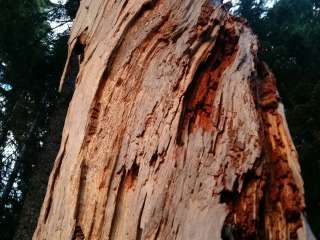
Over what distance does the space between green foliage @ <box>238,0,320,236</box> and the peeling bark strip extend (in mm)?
5344

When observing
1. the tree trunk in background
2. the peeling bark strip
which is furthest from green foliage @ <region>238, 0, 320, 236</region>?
the peeling bark strip

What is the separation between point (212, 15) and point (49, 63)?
8193mm

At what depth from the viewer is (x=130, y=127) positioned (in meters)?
1.97

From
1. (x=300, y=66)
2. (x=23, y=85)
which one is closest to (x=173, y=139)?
(x=300, y=66)

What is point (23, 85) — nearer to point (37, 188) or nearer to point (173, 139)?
point (37, 188)

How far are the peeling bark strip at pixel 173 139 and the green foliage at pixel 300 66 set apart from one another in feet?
17.5

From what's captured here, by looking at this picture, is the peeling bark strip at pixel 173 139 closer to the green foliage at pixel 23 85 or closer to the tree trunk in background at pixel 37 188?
the tree trunk in background at pixel 37 188

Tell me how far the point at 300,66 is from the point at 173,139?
8.25 meters

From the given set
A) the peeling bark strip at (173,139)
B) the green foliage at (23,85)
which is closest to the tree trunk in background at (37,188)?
the green foliage at (23,85)

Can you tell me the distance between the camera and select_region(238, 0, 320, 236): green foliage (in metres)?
7.34

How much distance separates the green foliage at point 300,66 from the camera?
289 inches

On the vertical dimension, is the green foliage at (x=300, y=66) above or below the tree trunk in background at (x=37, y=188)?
above

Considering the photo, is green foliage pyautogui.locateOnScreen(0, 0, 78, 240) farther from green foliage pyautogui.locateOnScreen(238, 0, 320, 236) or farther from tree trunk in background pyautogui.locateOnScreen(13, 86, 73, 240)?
green foliage pyautogui.locateOnScreen(238, 0, 320, 236)

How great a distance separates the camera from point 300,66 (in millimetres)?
9406
